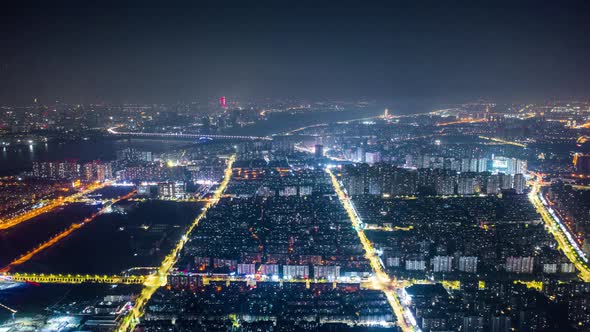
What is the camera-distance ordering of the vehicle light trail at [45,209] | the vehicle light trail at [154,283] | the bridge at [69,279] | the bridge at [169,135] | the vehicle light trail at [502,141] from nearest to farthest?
the vehicle light trail at [154,283], the bridge at [69,279], the vehicle light trail at [45,209], the vehicle light trail at [502,141], the bridge at [169,135]

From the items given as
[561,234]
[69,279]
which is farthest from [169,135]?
[561,234]

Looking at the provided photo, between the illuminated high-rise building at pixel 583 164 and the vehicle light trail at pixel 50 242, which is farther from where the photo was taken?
the illuminated high-rise building at pixel 583 164

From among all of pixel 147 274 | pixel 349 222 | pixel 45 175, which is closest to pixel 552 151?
pixel 349 222

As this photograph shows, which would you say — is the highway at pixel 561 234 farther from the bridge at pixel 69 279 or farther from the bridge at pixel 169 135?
the bridge at pixel 169 135

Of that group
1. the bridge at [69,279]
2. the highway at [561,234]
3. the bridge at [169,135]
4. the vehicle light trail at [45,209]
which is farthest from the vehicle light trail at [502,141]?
the bridge at [69,279]

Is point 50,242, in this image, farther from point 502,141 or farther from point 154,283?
point 502,141
